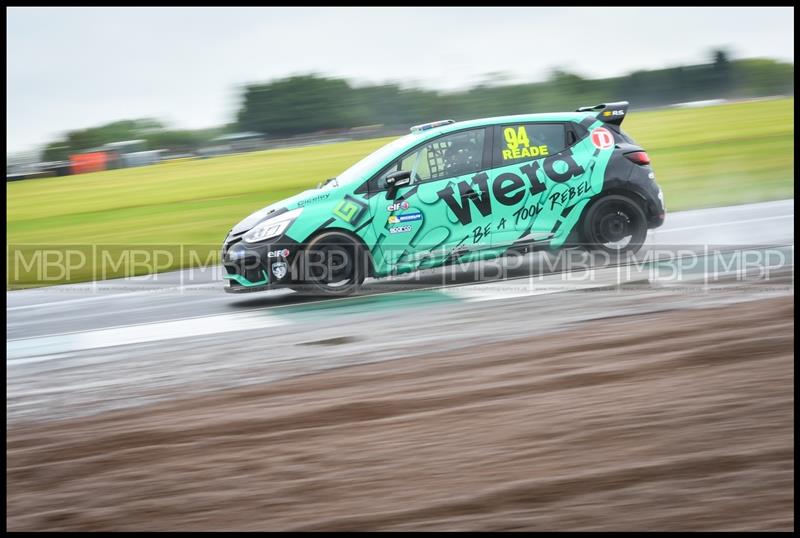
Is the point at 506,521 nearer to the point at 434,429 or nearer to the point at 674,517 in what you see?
the point at 674,517

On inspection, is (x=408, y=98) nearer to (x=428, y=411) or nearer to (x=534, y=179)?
(x=534, y=179)

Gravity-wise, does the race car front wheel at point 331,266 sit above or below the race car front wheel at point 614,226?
below

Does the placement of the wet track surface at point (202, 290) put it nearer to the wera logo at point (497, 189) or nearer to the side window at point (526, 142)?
the wera logo at point (497, 189)

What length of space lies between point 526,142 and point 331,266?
247cm

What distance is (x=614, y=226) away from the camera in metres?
9.82

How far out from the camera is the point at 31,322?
980cm

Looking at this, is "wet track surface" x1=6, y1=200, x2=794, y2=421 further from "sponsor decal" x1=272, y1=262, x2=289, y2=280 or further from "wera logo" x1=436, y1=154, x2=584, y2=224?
"wera logo" x1=436, y1=154, x2=584, y2=224

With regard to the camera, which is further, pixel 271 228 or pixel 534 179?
pixel 534 179

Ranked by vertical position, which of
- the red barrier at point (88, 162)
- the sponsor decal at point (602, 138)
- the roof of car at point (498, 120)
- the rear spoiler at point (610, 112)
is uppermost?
the red barrier at point (88, 162)

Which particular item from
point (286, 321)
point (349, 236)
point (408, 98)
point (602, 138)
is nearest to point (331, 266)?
point (349, 236)

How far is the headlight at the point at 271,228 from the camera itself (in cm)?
900

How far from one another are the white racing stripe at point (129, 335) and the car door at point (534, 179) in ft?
8.66

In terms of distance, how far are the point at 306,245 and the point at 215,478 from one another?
458 centimetres

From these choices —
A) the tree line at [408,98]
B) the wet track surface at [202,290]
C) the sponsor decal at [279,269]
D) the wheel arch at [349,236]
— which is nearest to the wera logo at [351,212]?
the wheel arch at [349,236]
